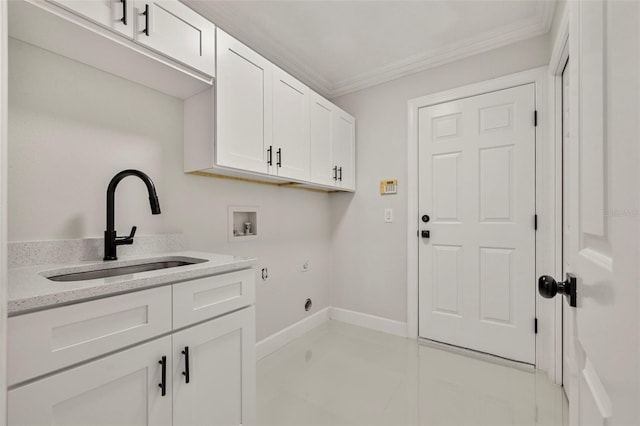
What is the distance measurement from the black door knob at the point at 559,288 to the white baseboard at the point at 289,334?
2019 millimetres

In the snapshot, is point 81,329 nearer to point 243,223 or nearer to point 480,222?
point 243,223

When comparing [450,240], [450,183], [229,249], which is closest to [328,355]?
[229,249]

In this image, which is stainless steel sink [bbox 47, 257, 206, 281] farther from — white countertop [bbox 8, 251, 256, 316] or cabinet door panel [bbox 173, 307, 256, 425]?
cabinet door panel [bbox 173, 307, 256, 425]


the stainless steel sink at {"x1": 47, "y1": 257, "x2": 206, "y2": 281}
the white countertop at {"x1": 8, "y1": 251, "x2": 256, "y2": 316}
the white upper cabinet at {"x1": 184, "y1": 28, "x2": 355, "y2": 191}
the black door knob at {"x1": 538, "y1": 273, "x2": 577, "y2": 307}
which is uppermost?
the white upper cabinet at {"x1": 184, "y1": 28, "x2": 355, "y2": 191}

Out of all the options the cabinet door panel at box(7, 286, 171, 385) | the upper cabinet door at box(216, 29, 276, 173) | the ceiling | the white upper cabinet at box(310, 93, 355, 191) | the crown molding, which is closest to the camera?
the cabinet door panel at box(7, 286, 171, 385)

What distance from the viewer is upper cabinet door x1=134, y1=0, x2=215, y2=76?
130 centimetres

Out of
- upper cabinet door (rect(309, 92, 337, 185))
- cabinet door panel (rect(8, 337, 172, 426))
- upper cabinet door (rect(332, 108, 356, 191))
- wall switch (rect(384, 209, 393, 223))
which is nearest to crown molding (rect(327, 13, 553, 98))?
upper cabinet door (rect(332, 108, 356, 191))

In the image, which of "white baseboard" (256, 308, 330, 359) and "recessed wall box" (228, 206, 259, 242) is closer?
"recessed wall box" (228, 206, 259, 242)

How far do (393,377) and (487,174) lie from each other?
5.45ft

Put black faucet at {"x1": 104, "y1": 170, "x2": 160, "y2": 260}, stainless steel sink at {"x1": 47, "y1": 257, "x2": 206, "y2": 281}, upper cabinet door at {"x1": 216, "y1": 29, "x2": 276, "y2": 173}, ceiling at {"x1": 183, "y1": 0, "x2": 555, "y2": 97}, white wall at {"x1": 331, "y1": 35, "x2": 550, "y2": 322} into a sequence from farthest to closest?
white wall at {"x1": 331, "y1": 35, "x2": 550, "y2": 322}
ceiling at {"x1": 183, "y1": 0, "x2": 555, "y2": 97}
upper cabinet door at {"x1": 216, "y1": 29, "x2": 276, "y2": 173}
black faucet at {"x1": 104, "y1": 170, "x2": 160, "y2": 260}
stainless steel sink at {"x1": 47, "y1": 257, "x2": 206, "y2": 281}

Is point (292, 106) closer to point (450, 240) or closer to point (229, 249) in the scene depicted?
point (229, 249)

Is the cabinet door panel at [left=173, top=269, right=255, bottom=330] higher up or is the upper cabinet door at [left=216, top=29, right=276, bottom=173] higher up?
the upper cabinet door at [left=216, top=29, right=276, bottom=173]

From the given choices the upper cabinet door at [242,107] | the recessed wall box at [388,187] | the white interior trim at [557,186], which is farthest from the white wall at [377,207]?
the upper cabinet door at [242,107]

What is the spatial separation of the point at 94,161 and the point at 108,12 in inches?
26.2
